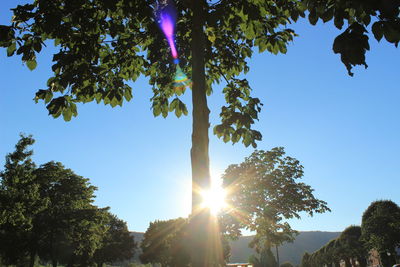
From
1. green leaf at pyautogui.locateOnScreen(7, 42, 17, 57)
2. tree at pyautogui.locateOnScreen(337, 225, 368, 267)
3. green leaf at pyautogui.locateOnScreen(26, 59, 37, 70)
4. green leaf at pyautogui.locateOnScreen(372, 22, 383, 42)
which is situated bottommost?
tree at pyautogui.locateOnScreen(337, 225, 368, 267)

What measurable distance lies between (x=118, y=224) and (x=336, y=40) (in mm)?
84380

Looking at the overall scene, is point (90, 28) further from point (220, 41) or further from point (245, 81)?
point (245, 81)

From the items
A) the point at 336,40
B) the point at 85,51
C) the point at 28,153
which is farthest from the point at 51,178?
the point at 336,40

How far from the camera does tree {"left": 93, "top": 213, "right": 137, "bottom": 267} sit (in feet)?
229

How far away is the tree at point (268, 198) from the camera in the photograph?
32.9 m

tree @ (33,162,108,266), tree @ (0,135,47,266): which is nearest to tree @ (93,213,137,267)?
tree @ (33,162,108,266)

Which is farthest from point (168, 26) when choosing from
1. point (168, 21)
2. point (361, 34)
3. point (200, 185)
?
point (361, 34)

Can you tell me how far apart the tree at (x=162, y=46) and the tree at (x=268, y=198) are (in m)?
28.5

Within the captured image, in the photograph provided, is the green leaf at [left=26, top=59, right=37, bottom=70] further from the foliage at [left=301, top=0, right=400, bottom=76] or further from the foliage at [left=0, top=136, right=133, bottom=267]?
the foliage at [left=0, top=136, right=133, bottom=267]

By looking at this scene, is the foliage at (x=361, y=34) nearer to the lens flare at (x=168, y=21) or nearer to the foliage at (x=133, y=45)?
the foliage at (x=133, y=45)

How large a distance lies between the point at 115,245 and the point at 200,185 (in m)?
76.8

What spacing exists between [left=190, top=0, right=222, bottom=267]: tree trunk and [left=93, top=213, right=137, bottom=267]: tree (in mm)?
68827

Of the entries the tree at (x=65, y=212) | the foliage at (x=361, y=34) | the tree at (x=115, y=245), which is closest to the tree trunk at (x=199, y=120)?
the foliage at (x=361, y=34)

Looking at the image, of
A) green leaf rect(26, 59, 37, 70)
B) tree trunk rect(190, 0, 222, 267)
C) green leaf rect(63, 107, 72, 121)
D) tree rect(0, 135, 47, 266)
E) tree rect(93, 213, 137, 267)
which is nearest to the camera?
tree trunk rect(190, 0, 222, 267)
